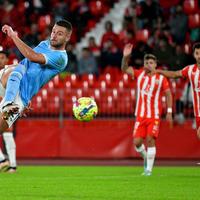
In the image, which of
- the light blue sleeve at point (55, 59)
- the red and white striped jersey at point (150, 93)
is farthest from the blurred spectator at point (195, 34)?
the light blue sleeve at point (55, 59)

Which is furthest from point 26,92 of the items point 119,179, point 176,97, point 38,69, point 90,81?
point 90,81

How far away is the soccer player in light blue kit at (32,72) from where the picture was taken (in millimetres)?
10180

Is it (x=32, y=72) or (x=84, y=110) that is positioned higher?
(x=32, y=72)

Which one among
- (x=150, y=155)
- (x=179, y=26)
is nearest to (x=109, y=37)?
(x=179, y=26)

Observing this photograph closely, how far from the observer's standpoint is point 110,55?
21.9m

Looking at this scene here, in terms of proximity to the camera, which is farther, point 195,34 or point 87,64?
point 87,64

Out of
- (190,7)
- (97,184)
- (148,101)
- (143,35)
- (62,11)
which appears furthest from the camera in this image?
(62,11)

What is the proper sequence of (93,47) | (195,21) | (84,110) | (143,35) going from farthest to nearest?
(93,47)
(143,35)
(195,21)
(84,110)

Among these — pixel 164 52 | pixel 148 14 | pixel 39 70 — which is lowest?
pixel 39 70

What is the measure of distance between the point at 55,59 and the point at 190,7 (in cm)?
1237

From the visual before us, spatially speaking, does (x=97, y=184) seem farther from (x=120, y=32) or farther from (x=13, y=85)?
(x=120, y=32)

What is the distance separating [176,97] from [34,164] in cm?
381

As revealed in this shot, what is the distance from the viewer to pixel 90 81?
68.9 ft

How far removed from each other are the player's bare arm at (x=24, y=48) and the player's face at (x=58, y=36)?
32cm
